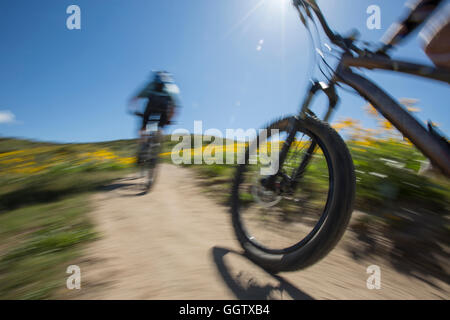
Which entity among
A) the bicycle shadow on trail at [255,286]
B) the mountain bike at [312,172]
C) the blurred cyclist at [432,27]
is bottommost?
the bicycle shadow on trail at [255,286]

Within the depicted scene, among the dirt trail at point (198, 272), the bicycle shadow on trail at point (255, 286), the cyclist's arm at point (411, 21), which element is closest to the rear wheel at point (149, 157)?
the dirt trail at point (198, 272)

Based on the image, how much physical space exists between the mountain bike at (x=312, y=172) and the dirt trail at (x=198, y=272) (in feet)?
0.56

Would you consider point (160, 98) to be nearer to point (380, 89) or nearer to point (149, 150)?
point (149, 150)

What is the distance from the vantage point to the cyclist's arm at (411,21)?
1326 mm

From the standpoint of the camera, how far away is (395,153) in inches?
116

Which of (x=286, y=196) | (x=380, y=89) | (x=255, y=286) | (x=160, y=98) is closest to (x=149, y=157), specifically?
(x=160, y=98)

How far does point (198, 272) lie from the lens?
159 centimetres

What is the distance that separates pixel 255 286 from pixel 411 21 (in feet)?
6.02

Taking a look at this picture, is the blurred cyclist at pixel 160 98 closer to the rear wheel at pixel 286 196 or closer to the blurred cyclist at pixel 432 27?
the rear wheel at pixel 286 196

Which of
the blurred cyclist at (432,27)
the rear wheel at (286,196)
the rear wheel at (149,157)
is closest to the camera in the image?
the blurred cyclist at (432,27)

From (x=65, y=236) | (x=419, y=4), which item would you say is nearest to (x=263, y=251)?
(x=65, y=236)

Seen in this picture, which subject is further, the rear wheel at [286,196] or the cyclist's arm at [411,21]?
the rear wheel at [286,196]

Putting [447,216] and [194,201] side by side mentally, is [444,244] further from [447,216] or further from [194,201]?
[194,201]
